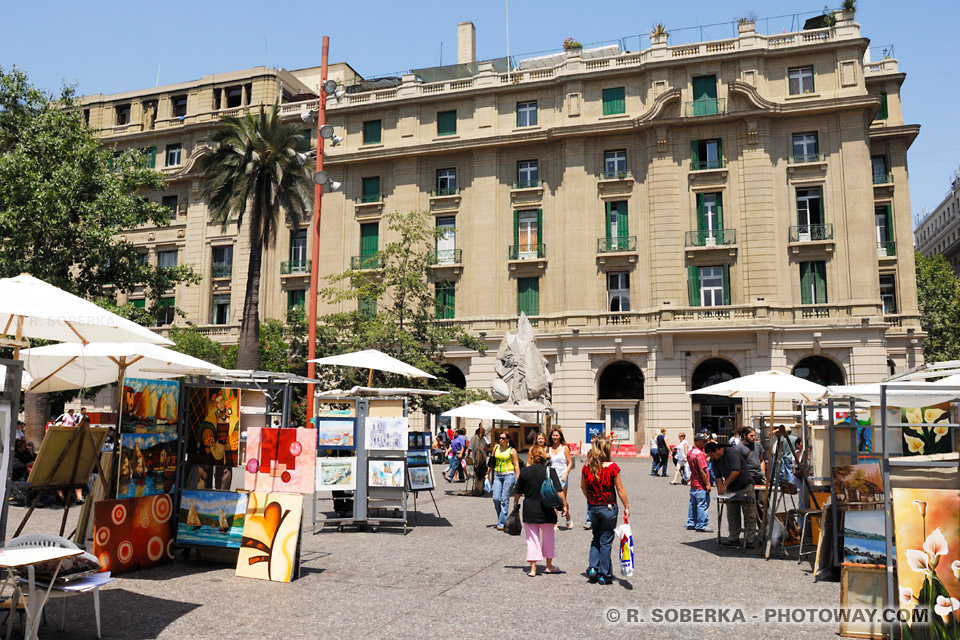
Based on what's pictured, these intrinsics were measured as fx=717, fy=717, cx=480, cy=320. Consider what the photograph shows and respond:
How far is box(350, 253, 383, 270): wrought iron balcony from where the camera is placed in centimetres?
3339

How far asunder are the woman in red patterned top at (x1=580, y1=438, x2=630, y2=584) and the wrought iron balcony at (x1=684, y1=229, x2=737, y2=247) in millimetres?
27925

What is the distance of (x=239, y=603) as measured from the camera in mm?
7383

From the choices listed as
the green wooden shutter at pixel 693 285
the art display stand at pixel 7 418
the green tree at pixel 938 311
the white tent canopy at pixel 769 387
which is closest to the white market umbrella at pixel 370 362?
the white tent canopy at pixel 769 387

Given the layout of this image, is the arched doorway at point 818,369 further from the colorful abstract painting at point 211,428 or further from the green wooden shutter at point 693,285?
the colorful abstract painting at point 211,428

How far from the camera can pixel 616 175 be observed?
119 ft

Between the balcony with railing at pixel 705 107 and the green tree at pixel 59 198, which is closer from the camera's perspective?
the green tree at pixel 59 198

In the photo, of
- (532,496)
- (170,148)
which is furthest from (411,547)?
(170,148)

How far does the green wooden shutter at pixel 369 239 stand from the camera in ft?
130

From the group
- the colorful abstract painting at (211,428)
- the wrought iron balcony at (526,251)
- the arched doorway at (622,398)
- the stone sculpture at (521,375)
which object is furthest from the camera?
the wrought iron balcony at (526,251)

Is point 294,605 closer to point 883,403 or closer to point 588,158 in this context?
point 883,403

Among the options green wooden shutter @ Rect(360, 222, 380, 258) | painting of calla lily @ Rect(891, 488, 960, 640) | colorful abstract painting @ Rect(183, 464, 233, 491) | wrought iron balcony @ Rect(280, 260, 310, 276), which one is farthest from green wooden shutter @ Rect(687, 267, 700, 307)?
painting of calla lily @ Rect(891, 488, 960, 640)

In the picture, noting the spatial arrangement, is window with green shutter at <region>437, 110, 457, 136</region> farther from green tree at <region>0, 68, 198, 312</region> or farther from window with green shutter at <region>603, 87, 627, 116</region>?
green tree at <region>0, 68, 198, 312</region>

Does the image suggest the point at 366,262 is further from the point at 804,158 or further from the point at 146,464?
the point at 146,464

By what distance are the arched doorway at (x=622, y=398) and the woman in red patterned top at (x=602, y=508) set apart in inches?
1054
